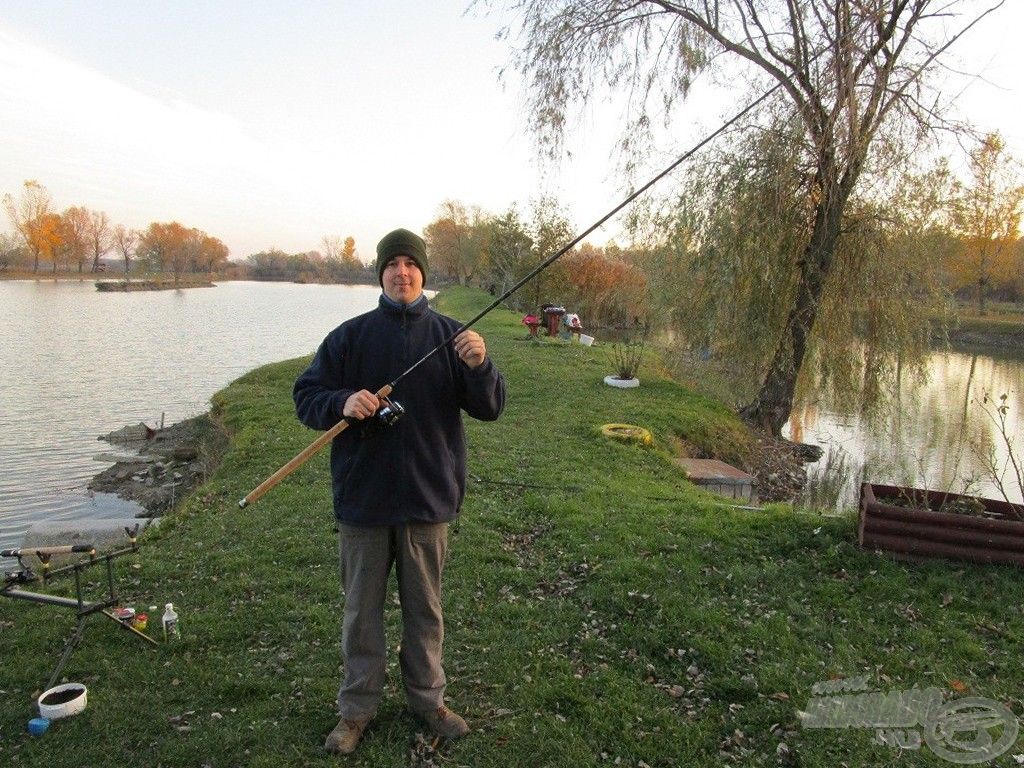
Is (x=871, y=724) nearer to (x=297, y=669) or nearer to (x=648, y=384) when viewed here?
(x=297, y=669)

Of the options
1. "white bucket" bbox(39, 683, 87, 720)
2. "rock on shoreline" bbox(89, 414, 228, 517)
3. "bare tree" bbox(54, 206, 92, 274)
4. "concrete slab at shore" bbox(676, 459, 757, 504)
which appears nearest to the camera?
"white bucket" bbox(39, 683, 87, 720)

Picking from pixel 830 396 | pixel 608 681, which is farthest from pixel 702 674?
pixel 830 396

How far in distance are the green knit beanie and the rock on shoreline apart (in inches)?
314

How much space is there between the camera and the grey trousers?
328cm

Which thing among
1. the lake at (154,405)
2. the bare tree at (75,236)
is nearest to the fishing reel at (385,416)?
the lake at (154,405)

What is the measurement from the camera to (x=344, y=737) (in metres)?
3.34

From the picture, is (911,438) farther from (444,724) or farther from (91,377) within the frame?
(91,377)

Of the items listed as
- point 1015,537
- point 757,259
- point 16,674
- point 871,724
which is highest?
point 757,259

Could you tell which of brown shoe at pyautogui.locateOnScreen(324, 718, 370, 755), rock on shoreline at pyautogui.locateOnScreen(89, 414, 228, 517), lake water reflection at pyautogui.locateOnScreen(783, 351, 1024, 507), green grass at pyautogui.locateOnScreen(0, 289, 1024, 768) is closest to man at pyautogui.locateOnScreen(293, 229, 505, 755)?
brown shoe at pyautogui.locateOnScreen(324, 718, 370, 755)

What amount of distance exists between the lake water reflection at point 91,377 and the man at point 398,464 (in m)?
7.71

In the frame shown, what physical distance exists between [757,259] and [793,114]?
7.58 ft

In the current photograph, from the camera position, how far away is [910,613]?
14.7 feet

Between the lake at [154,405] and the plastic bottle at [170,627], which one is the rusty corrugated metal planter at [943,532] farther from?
the plastic bottle at [170,627]

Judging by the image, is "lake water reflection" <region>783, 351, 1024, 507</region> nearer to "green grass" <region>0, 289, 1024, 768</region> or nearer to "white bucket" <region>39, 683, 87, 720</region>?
"green grass" <region>0, 289, 1024, 768</region>
